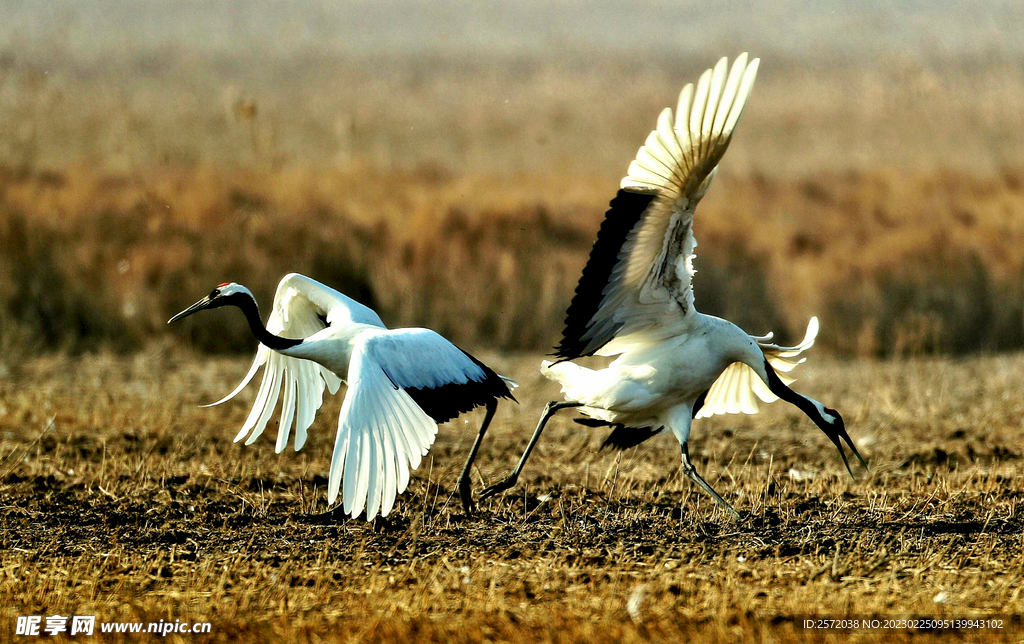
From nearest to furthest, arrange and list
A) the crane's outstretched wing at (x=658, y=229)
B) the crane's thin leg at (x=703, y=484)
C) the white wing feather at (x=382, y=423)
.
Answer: the white wing feather at (x=382, y=423) → the crane's outstretched wing at (x=658, y=229) → the crane's thin leg at (x=703, y=484)

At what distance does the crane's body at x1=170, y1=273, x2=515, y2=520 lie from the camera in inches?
203

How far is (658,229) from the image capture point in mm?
5750

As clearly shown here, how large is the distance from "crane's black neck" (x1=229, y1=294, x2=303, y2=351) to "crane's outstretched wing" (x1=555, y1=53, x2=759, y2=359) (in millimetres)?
1417

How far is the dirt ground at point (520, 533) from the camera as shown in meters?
4.82

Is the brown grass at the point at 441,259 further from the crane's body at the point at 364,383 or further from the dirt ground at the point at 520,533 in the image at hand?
the crane's body at the point at 364,383

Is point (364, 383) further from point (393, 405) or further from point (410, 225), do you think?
point (410, 225)

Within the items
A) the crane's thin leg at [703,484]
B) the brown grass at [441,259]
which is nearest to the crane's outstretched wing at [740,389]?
the crane's thin leg at [703,484]

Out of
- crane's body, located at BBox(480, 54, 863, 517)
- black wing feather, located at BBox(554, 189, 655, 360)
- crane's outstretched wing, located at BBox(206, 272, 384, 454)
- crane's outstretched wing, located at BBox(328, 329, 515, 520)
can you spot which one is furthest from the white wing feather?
crane's outstretched wing, located at BBox(206, 272, 384, 454)

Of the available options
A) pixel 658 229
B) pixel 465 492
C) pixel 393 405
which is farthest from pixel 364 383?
pixel 658 229

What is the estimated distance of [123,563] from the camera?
5.47m

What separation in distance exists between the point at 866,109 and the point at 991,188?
8697 millimetres

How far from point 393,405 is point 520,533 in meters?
1.01

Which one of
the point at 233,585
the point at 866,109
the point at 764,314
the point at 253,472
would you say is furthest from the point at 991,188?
the point at 233,585

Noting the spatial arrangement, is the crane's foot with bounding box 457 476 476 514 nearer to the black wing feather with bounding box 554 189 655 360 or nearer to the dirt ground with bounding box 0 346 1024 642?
the dirt ground with bounding box 0 346 1024 642
